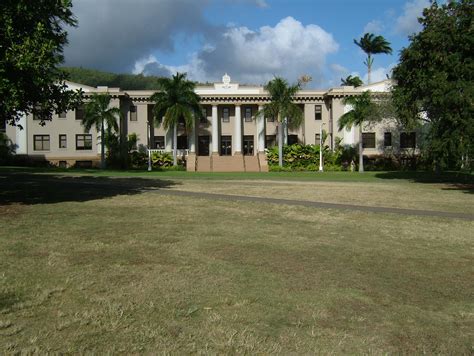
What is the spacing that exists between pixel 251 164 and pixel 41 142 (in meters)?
25.9

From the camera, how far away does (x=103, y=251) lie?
8.55 m

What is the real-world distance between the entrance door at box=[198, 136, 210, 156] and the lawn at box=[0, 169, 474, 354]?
2048 inches

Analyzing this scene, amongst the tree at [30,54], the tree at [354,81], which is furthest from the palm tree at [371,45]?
the tree at [30,54]

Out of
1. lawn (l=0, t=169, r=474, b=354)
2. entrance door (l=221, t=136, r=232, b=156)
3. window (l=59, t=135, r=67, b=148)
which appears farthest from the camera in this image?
entrance door (l=221, t=136, r=232, b=156)

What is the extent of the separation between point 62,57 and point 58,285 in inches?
405

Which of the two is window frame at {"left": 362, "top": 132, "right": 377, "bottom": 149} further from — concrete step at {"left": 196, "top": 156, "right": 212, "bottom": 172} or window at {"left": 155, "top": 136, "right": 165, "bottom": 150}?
window at {"left": 155, "top": 136, "right": 165, "bottom": 150}

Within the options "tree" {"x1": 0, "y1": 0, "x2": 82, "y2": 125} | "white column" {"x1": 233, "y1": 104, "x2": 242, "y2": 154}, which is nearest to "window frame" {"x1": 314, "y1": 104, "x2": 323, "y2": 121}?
"white column" {"x1": 233, "y1": 104, "x2": 242, "y2": 154}

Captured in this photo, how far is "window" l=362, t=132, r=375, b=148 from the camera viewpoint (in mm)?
60500

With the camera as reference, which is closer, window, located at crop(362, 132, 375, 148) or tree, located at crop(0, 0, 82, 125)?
tree, located at crop(0, 0, 82, 125)

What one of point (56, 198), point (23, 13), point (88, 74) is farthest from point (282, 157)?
point (88, 74)

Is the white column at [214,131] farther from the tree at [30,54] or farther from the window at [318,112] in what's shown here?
the tree at [30,54]

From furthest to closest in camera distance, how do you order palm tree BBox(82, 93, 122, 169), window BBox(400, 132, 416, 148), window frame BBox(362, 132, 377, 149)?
1. window frame BBox(362, 132, 377, 149)
2. window BBox(400, 132, 416, 148)
3. palm tree BBox(82, 93, 122, 169)

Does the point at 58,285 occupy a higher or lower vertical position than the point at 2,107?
lower

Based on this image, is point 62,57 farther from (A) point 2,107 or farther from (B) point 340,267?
(B) point 340,267
